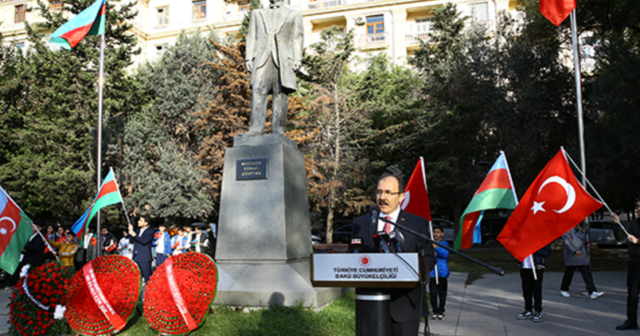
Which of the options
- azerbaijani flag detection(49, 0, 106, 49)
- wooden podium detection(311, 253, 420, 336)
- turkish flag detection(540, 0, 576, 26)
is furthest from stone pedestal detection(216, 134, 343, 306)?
azerbaijani flag detection(49, 0, 106, 49)

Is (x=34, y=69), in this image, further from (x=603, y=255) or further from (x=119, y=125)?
(x=603, y=255)

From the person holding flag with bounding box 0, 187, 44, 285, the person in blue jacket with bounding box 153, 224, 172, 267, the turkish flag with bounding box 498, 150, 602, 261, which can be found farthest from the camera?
the person in blue jacket with bounding box 153, 224, 172, 267

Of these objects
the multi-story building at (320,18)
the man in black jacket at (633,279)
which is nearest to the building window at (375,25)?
the multi-story building at (320,18)

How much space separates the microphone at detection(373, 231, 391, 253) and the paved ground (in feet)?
14.6

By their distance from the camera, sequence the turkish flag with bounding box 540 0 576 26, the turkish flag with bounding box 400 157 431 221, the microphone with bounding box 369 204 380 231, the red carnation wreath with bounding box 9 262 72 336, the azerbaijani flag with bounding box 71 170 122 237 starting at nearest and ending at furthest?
the microphone with bounding box 369 204 380 231, the red carnation wreath with bounding box 9 262 72 336, the turkish flag with bounding box 400 157 431 221, the azerbaijani flag with bounding box 71 170 122 237, the turkish flag with bounding box 540 0 576 26

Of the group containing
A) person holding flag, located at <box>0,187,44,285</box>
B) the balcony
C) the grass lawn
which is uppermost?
the balcony

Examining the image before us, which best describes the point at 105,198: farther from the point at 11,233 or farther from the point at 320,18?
the point at 320,18

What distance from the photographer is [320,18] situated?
146ft

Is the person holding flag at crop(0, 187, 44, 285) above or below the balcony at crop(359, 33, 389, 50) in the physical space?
below

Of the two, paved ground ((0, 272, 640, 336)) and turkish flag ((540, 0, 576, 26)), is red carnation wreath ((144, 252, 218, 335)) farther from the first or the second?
turkish flag ((540, 0, 576, 26))

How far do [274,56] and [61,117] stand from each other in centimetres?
2059

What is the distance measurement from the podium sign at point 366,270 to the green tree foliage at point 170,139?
70.5 feet

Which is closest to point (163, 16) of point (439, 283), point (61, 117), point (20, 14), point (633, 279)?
point (20, 14)

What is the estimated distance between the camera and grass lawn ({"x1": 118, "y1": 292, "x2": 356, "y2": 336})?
20.6ft
